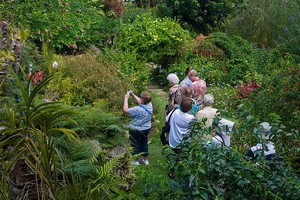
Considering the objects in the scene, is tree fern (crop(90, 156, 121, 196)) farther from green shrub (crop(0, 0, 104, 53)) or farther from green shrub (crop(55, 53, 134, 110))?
green shrub (crop(0, 0, 104, 53))

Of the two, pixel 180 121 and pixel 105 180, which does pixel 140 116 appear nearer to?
pixel 180 121

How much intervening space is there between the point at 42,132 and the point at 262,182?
2.14 metres

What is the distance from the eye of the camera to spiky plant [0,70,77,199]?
4328 mm

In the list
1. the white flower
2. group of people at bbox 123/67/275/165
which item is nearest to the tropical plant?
group of people at bbox 123/67/275/165

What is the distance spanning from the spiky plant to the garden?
14 mm

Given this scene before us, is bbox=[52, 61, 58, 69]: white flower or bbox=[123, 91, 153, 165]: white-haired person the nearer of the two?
bbox=[123, 91, 153, 165]: white-haired person

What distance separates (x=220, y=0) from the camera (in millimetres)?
20141

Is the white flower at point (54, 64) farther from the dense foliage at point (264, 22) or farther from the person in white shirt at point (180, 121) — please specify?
the dense foliage at point (264, 22)

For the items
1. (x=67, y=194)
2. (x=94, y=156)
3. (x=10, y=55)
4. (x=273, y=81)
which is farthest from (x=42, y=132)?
(x=273, y=81)

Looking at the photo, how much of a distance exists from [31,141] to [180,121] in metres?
3.13

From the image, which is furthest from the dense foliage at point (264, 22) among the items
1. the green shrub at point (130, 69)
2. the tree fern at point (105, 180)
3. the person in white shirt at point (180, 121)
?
the tree fern at point (105, 180)

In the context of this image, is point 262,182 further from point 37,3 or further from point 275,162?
point 37,3

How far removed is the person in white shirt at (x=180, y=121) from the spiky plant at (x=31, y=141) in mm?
2599

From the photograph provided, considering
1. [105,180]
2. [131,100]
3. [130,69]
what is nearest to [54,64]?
[131,100]
